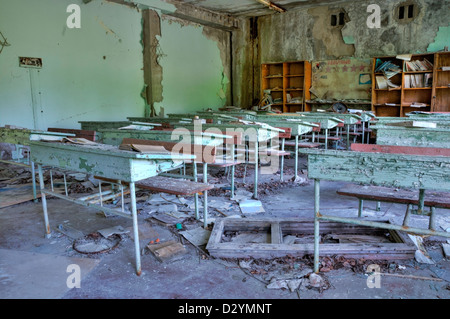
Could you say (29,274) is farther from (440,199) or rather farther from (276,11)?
(276,11)

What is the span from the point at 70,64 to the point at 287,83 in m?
5.82

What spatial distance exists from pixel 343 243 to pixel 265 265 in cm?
60

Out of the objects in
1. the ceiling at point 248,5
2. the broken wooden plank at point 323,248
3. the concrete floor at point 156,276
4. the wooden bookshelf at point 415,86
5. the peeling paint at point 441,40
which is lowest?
the concrete floor at point 156,276

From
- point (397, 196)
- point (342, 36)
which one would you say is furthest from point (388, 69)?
point (397, 196)

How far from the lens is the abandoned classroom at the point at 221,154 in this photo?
202cm

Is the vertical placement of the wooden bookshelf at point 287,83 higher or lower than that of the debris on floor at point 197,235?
higher

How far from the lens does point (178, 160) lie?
2.15 metres

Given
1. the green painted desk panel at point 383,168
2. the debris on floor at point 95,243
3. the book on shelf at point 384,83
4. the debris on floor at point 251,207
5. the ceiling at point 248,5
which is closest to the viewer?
the green painted desk panel at point 383,168

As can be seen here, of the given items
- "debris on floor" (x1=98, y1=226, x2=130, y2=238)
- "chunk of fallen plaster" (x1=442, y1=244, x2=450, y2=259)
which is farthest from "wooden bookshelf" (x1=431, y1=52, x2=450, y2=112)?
"debris on floor" (x1=98, y1=226, x2=130, y2=238)

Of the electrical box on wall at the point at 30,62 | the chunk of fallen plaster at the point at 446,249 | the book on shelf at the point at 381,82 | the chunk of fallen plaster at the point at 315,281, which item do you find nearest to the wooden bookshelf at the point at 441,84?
the book on shelf at the point at 381,82

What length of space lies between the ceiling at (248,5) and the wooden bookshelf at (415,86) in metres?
2.37

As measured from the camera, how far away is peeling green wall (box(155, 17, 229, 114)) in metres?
8.70

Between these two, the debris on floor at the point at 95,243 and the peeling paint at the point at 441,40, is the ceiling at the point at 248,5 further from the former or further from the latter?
the debris on floor at the point at 95,243

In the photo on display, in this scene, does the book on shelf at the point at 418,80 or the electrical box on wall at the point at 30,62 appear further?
the book on shelf at the point at 418,80
